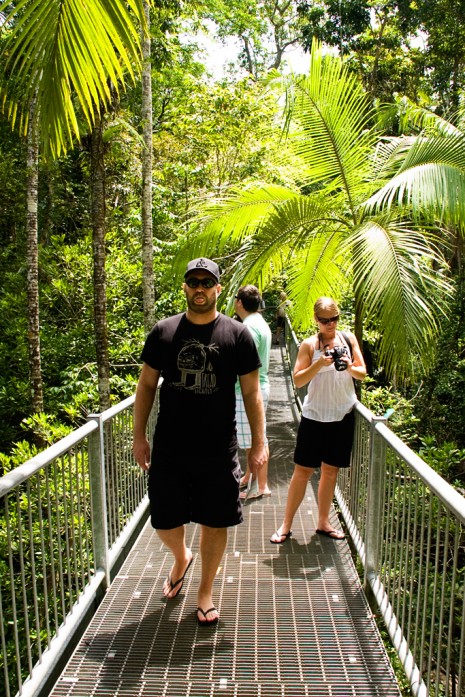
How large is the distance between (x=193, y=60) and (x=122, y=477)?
1924 centimetres

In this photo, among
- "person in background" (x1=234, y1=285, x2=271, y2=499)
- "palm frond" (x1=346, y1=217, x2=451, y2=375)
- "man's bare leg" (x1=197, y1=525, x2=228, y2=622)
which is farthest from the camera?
"palm frond" (x1=346, y1=217, x2=451, y2=375)

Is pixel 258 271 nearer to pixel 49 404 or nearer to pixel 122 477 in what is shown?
pixel 122 477

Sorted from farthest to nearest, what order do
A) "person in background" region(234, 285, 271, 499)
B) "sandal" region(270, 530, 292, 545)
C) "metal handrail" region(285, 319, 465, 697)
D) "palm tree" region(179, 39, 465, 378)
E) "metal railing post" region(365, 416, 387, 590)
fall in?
"palm tree" region(179, 39, 465, 378)
"person in background" region(234, 285, 271, 499)
"sandal" region(270, 530, 292, 545)
"metal railing post" region(365, 416, 387, 590)
"metal handrail" region(285, 319, 465, 697)

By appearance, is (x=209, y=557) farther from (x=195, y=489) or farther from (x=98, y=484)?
(x=98, y=484)

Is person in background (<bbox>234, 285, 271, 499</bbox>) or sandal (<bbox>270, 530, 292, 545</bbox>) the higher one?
person in background (<bbox>234, 285, 271, 499</bbox>)

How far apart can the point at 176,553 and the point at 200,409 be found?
3.22ft

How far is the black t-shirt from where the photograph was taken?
121 inches

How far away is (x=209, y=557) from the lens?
10.8 feet

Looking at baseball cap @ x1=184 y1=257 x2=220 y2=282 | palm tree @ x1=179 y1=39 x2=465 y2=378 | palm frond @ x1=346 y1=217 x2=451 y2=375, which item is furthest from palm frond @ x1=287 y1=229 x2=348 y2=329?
baseball cap @ x1=184 y1=257 x2=220 y2=282

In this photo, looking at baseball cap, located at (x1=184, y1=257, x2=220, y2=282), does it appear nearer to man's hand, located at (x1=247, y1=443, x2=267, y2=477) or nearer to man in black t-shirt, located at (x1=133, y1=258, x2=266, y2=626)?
man in black t-shirt, located at (x1=133, y1=258, x2=266, y2=626)

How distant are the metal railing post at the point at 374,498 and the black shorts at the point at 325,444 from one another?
504 millimetres

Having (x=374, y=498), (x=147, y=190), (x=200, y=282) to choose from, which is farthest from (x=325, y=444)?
(x=147, y=190)

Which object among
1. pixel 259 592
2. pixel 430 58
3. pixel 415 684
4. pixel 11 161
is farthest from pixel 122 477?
pixel 430 58

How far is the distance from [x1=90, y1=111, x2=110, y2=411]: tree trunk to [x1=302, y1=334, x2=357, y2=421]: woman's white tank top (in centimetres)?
524
